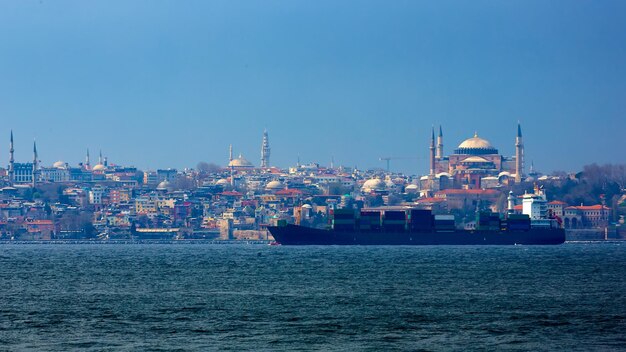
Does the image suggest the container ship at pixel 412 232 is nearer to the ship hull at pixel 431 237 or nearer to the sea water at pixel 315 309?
the ship hull at pixel 431 237

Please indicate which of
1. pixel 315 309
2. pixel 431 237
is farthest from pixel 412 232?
pixel 315 309

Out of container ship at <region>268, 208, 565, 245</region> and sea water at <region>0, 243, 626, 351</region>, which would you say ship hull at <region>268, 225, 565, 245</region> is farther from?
sea water at <region>0, 243, 626, 351</region>

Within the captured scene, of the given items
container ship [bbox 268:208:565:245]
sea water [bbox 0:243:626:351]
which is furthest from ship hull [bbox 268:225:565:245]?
sea water [bbox 0:243:626:351]

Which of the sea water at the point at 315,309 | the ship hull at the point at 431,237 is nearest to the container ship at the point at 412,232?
the ship hull at the point at 431,237

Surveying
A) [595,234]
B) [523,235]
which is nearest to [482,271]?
[523,235]

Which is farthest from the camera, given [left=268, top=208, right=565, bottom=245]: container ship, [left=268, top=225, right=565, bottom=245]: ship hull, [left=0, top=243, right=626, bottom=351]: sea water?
[left=268, top=208, right=565, bottom=245]: container ship

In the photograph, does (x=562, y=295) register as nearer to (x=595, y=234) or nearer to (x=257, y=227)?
(x=595, y=234)

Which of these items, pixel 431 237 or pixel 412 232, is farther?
pixel 431 237

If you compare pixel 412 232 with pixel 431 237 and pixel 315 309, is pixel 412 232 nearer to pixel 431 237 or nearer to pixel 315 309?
pixel 431 237
